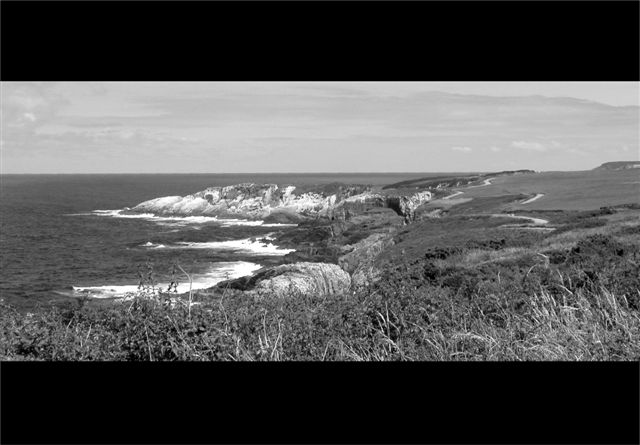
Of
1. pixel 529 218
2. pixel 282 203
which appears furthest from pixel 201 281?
pixel 282 203

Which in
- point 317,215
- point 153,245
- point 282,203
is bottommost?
point 153,245

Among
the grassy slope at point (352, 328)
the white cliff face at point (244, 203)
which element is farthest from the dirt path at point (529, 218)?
the white cliff face at point (244, 203)

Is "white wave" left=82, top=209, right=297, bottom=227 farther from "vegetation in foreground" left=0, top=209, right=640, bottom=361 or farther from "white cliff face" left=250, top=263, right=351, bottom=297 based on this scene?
"vegetation in foreground" left=0, top=209, right=640, bottom=361

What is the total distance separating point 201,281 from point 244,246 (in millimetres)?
22307

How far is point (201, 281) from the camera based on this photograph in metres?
32.9

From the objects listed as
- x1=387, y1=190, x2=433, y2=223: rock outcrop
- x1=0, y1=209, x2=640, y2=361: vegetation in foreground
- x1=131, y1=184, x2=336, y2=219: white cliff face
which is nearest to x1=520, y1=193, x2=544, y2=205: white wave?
x1=387, y1=190, x2=433, y2=223: rock outcrop

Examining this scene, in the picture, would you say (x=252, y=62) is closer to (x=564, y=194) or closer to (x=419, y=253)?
(x=419, y=253)

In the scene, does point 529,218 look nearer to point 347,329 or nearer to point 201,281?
point 201,281

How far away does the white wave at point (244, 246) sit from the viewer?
51375mm

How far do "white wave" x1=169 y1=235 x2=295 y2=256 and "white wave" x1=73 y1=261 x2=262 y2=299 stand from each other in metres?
6.83

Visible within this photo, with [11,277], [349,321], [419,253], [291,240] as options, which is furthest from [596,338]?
[291,240]

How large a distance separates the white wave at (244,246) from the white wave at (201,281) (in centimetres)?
683

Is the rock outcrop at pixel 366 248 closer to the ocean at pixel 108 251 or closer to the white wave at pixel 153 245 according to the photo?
the ocean at pixel 108 251

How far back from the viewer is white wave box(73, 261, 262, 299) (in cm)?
2631
